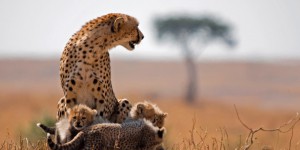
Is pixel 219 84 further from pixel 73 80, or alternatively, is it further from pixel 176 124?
pixel 73 80

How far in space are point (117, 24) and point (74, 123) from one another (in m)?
1.10

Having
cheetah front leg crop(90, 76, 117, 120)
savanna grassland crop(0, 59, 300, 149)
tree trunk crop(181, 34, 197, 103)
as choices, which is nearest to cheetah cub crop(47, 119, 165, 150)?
cheetah front leg crop(90, 76, 117, 120)

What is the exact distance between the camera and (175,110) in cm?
3067

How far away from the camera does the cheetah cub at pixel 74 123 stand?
5.55 meters

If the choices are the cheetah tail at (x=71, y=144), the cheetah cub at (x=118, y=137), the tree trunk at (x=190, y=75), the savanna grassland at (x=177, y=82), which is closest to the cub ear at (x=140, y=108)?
the cheetah cub at (x=118, y=137)

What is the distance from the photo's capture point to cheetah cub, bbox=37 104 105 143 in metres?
5.55

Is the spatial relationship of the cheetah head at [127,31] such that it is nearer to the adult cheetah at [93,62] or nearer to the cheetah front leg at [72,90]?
the adult cheetah at [93,62]

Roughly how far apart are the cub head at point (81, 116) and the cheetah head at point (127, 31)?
89 centimetres

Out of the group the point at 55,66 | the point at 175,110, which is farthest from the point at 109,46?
the point at 55,66

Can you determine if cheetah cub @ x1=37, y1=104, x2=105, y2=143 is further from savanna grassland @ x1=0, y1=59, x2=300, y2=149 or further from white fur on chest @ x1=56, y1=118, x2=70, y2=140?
savanna grassland @ x1=0, y1=59, x2=300, y2=149

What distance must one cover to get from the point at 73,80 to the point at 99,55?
314 millimetres

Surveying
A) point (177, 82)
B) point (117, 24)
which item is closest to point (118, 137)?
point (117, 24)

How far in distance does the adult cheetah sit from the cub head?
1.32 ft

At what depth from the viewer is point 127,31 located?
21.7ft
